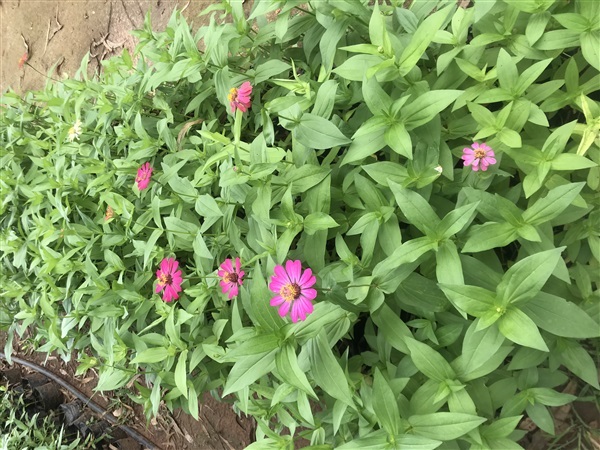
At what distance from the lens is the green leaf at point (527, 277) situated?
1.07 metres

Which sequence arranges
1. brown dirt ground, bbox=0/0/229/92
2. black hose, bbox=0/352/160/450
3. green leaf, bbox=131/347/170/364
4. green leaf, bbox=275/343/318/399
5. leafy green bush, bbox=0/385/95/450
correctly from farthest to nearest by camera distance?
1. brown dirt ground, bbox=0/0/229/92
2. black hose, bbox=0/352/160/450
3. leafy green bush, bbox=0/385/95/450
4. green leaf, bbox=131/347/170/364
5. green leaf, bbox=275/343/318/399

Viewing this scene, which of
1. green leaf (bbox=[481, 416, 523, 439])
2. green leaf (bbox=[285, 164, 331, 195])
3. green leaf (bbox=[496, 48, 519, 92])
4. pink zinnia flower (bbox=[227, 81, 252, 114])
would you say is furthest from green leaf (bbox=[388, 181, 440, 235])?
pink zinnia flower (bbox=[227, 81, 252, 114])

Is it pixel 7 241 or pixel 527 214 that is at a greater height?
pixel 527 214

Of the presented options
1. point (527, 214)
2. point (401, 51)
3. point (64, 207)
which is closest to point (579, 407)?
point (527, 214)

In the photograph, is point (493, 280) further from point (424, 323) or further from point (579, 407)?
point (579, 407)

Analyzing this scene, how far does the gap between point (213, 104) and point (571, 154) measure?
1429 millimetres

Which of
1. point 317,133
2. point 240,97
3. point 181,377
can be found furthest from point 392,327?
point 240,97

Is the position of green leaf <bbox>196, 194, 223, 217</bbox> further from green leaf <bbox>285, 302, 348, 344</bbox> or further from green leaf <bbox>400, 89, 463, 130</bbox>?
green leaf <bbox>400, 89, 463, 130</bbox>

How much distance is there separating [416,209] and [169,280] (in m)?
0.93

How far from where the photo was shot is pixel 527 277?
1.10 m

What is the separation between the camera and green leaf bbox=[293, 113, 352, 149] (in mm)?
1431

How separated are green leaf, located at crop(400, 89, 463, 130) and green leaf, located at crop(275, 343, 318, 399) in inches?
28.0

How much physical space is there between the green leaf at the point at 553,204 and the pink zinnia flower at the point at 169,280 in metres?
1.13

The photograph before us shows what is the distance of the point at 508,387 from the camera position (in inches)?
54.1
